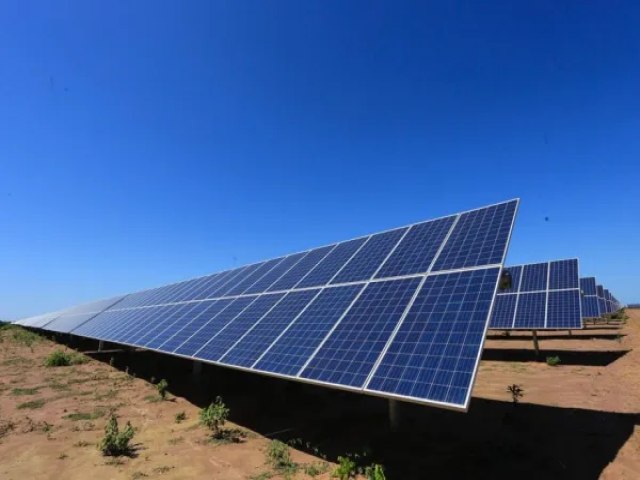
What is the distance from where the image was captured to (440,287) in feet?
31.8

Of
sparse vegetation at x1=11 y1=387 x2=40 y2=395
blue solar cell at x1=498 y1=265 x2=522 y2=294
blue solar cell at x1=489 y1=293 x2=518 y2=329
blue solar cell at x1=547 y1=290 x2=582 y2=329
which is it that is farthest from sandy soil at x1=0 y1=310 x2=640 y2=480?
blue solar cell at x1=498 y1=265 x2=522 y2=294

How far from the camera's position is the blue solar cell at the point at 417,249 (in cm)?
1157

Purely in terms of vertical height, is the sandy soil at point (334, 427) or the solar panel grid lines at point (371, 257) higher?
the solar panel grid lines at point (371, 257)

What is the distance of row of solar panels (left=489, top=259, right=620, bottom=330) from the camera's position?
21781mm

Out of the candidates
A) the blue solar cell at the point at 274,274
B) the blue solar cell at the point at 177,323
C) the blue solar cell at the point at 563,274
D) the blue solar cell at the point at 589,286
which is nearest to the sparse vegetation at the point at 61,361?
the blue solar cell at the point at 177,323

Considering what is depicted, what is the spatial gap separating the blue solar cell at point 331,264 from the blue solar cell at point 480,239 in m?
4.68

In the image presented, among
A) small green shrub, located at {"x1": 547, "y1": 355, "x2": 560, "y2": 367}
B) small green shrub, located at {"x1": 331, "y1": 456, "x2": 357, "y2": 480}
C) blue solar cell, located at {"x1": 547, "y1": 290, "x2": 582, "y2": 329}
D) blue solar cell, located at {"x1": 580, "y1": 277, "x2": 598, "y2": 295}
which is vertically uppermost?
blue solar cell, located at {"x1": 580, "y1": 277, "x2": 598, "y2": 295}

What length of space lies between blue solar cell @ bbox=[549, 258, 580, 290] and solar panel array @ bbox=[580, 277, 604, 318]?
7.80 m

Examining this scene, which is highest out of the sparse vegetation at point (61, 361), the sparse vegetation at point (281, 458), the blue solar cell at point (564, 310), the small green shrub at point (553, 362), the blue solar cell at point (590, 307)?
the blue solar cell at point (590, 307)

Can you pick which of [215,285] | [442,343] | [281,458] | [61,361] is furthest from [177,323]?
[442,343]

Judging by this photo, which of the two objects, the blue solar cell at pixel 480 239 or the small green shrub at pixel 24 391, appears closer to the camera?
the blue solar cell at pixel 480 239

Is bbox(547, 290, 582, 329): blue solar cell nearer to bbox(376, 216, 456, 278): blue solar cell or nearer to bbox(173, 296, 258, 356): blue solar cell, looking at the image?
bbox(376, 216, 456, 278): blue solar cell

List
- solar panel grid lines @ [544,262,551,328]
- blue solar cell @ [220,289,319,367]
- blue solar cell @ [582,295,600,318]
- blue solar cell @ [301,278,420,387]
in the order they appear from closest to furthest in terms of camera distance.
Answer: blue solar cell @ [301,278,420,387]
blue solar cell @ [220,289,319,367]
solar panel grid lines @ [544,262,551,328]
blue solar cell @ [582,295,600,318]

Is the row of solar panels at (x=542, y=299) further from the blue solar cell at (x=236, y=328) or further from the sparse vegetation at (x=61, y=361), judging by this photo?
the sparse vegetation at (x=61, y=361)
